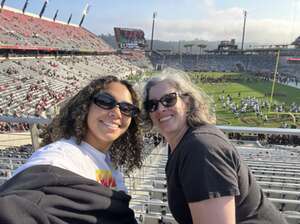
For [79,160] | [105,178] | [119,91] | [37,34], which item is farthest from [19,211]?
[37,34]

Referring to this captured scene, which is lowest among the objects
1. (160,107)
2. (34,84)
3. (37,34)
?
(34,84)

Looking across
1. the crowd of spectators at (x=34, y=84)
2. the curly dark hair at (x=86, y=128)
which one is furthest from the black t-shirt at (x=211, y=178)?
the crowd of spectators at (x=34, y=84)

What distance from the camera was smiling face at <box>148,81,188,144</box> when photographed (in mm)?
1923

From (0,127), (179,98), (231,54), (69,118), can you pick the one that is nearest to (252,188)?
(179,98)

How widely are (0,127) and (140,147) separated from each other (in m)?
14.8

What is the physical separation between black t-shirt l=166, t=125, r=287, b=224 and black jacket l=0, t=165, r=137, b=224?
314 mm

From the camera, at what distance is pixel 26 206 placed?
114 centimetres

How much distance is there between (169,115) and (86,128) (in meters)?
0.45

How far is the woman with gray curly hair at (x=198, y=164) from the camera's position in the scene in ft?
4.91

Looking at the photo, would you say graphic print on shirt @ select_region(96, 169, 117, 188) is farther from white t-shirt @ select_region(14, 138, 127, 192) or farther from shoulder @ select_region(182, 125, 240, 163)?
shoulder @ select_region(182, 125, 240, 163)

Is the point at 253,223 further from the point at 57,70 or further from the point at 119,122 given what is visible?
the point at 57,70

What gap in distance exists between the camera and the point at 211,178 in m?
1.49

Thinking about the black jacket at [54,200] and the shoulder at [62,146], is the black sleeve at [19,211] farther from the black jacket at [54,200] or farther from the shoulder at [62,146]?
the shoulder at [62,146]

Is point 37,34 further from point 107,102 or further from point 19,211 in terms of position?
point 19,211
